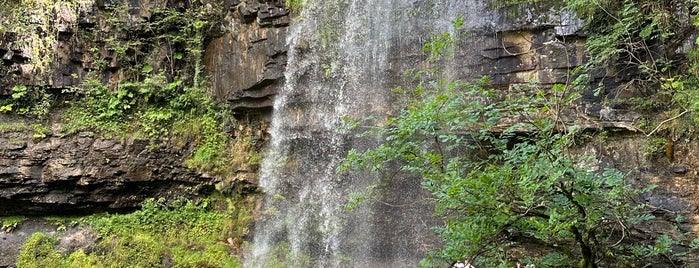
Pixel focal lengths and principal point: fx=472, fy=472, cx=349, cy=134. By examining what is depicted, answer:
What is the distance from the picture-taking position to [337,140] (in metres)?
7.47

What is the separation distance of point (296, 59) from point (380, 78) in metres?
1.44

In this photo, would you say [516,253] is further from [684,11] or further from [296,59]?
[296,59]

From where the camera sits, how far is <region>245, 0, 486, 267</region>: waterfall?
6902 mm

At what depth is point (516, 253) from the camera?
5379mm

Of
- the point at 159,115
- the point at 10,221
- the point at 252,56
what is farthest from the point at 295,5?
the point at 10,221

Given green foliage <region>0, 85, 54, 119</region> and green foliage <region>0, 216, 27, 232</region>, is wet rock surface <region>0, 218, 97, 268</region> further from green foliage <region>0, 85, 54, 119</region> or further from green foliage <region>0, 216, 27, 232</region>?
green foliage <region>0, 85, 54, 119</region>

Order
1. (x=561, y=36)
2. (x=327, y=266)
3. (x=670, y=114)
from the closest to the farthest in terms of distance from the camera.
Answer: (x=670, y=114), (x=561, y=36), (x=327, y=266)

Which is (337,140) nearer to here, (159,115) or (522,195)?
(159,115)

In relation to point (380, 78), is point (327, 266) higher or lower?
lower

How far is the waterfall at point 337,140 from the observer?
6902 mm

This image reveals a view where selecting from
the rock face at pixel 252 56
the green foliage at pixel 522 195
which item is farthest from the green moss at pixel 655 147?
the rock face at pixel 252 56

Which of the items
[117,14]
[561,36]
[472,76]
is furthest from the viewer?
[117,14]

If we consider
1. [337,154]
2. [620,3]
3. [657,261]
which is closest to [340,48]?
[337,154]

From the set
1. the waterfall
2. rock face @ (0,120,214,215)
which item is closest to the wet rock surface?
rock face @ (0,120,214,215)
